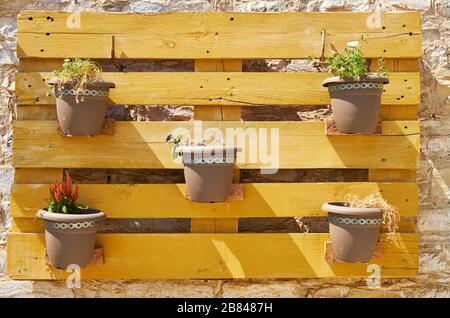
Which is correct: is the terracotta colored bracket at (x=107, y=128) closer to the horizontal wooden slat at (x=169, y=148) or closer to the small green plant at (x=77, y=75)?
the horizontal wooden slat at (x=169, y=148)

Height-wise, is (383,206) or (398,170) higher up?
(398,170)

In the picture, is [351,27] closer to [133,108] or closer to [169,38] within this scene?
[169,38]

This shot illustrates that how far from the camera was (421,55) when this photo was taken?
8.82 feet

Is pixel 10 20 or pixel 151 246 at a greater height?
pixel 10 20

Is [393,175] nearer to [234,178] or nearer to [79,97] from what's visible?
[234,178]

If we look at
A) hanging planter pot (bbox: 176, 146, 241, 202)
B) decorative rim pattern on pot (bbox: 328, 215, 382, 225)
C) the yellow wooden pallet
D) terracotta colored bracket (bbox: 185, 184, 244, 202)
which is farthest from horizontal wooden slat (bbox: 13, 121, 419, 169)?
decorative rim pattern on pot (bbox: 328, 215, 382, 225)

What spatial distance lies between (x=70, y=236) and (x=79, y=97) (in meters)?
0.62

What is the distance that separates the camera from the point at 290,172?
281cm

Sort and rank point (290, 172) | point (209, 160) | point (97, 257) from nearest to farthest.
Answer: point (209, 160) → point (97, 257) → point (290, 172)

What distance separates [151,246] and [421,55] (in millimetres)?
1610

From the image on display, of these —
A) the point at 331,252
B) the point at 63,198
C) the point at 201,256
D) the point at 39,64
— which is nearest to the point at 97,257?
the point at 63,198

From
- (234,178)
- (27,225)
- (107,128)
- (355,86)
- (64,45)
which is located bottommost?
(27,225)

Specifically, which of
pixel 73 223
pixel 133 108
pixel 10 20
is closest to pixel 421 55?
pixel 133 108

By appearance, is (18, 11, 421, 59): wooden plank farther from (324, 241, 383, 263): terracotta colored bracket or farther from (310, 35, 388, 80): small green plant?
(324, 241, 383, 263): terracotta colored bracket
